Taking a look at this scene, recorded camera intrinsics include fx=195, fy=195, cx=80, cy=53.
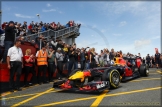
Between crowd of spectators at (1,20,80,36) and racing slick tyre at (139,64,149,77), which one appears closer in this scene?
racing slick tyre at (139,64,149,77)

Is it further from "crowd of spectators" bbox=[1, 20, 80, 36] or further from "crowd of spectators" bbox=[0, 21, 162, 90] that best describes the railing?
"crowd of spectators" bbox=[0, 21, 162, 90]

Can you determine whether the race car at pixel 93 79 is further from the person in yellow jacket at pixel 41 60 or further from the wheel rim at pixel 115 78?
the person in yellow jacket at pixel 41 60

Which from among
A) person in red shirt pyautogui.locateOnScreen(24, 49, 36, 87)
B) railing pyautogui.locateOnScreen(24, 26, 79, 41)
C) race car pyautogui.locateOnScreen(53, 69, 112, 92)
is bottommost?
race car pyautogui.locateOnScreen(53, 69, 112, 92)

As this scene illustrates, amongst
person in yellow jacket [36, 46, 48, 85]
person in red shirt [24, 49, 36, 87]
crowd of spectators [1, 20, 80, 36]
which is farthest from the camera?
A: crowd of spectators [1, 20, 80, 36]

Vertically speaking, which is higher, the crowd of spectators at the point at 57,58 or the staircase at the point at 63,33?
the staircase at the point at 63,33

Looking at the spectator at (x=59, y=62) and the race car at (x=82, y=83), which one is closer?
the race car at (x=82, y=83)

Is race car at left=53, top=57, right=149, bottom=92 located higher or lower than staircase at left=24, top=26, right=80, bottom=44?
lower

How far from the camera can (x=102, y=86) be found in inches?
255

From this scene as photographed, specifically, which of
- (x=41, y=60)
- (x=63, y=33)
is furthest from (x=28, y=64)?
(x=63, y=33)

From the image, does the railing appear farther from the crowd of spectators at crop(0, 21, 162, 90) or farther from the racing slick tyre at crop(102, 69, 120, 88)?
the racing slick tyre at crop(102, 69, 120, 88)

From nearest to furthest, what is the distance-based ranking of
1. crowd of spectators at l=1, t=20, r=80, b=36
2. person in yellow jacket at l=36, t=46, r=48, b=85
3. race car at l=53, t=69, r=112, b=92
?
race car at l=53, t=69, r=112, b=92
person in yellow jacket at l=36, t=46, r=48, b=85
crowd of spectators at l=1, t=20, r=80, b=36

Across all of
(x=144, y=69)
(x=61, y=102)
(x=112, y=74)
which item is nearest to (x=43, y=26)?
(x=144, y=69)

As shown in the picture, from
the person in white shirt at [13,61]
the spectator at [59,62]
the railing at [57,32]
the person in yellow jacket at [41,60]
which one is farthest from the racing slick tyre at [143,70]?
the railing at [57,32]

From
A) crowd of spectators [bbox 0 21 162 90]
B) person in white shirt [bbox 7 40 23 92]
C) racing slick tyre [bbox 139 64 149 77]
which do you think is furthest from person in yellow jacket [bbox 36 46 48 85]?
racing slick tyre [bbox 139 64 149 77]
